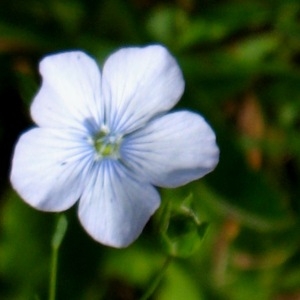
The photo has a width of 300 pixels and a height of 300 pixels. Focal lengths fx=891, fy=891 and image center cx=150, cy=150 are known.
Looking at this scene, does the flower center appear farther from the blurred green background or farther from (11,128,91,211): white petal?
the blurred green background

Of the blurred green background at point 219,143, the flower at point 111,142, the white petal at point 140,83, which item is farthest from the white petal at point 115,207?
the blurred green background at point 219,143

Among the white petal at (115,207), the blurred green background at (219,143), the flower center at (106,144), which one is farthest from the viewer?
the blurred green background at (219,143)

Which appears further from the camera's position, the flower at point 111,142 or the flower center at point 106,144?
the flower center at point 106,144

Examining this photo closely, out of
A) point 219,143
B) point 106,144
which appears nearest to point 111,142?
point 106,144

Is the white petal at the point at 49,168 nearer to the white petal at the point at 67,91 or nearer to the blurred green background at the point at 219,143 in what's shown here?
the white petal at the point at 67,91

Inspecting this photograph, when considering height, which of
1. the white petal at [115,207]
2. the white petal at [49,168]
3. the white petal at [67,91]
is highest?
the white petal at [67,91]

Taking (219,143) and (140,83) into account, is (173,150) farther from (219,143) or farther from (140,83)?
(219,143)

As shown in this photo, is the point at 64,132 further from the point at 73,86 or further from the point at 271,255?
the point at 271,255

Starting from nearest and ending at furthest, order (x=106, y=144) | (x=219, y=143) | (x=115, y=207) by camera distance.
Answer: (x=115, y=207) → (x=106, y=144) → (x=219, y=143)

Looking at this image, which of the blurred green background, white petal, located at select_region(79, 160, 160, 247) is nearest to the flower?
white petal, located at select_region(79, 160, 160, 247)
